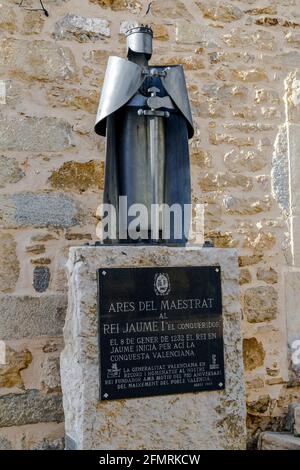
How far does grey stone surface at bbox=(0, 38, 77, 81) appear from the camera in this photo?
3174 millimetres

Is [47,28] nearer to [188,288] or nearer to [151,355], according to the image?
[188,288]

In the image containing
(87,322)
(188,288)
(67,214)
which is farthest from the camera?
(67,214)

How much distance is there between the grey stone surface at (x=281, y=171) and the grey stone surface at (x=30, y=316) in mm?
1495

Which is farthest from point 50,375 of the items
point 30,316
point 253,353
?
point 253,353

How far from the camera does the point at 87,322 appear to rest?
2211 mm

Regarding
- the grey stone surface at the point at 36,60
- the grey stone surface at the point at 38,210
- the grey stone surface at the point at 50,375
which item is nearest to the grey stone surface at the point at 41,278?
the grey stone surface at the point at 38,210

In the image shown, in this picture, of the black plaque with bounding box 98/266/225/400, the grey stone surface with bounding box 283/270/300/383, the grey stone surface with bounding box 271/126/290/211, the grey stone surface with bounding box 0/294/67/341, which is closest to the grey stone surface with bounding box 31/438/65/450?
the grey stone surface with bounding box 0/294/67/341

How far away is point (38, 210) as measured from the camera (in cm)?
311

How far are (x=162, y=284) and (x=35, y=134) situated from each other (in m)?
1.30

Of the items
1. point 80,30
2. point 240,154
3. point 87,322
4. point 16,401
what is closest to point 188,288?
point 87,322

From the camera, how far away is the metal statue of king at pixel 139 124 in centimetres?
246

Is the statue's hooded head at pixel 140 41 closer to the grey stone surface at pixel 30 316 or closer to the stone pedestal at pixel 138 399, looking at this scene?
the stone pedestal at pixel 138 399

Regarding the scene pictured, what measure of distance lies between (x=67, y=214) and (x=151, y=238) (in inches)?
32.8

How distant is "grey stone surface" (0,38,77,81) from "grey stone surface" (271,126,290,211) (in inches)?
52.5
